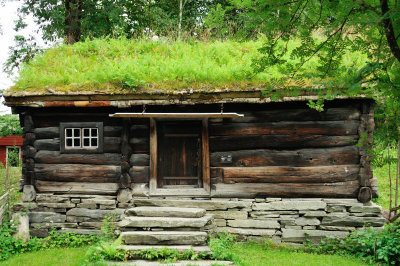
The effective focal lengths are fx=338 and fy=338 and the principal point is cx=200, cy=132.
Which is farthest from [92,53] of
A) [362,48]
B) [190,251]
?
[362,48]

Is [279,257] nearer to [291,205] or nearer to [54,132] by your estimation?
[291,205]

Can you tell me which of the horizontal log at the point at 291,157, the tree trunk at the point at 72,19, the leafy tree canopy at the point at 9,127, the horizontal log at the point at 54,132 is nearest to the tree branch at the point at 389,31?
the horizontal log at the point at 291,157

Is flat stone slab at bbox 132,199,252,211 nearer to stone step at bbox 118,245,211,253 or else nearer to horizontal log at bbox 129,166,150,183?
horizontal log at bbox 129,166,150,183

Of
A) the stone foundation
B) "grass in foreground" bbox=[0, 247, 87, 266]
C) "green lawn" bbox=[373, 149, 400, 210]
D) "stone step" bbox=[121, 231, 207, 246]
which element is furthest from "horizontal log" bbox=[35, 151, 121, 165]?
"green lawn" bbox=[373, 149, 400, 210]

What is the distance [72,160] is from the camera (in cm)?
832

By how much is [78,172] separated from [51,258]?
6.68 feet

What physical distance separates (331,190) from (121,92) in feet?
17.6

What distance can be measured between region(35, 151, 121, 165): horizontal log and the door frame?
2.89 ft

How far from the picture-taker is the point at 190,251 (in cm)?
613

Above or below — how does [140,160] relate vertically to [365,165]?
above

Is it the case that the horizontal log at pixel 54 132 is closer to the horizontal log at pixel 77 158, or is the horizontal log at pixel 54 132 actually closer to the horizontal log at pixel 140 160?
the horizontal log at pixel 77 158

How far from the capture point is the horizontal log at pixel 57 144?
8289 millimetres

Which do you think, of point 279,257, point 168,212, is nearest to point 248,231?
point 279,257

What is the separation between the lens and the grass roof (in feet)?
25.3
